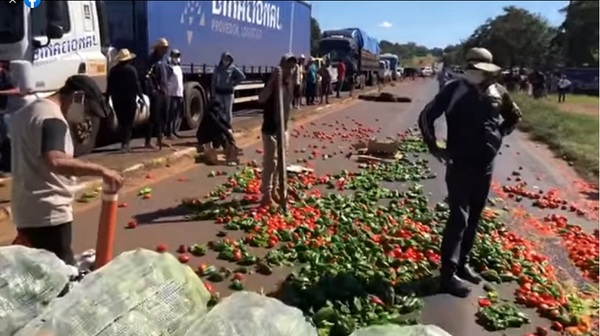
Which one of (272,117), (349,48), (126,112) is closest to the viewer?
(272,117)

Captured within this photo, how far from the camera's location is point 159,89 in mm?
13758

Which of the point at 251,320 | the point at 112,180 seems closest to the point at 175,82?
the point at 112,180

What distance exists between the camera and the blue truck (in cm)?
1590

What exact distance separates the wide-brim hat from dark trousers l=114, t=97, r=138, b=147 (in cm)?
764

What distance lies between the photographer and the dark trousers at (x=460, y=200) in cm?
613

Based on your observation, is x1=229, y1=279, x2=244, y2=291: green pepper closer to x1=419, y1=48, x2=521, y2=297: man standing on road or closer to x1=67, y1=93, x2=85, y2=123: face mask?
x1=419, y1=48, x2=521, y2=297: man standing on road

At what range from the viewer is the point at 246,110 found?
2681cm

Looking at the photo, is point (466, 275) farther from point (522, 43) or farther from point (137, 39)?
point (522, 43)

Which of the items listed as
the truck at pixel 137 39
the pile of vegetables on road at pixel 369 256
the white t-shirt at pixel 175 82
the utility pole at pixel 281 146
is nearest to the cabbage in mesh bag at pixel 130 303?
the truck at pixel 137 39

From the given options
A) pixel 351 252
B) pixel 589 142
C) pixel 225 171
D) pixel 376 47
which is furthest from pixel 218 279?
pixel 376 47

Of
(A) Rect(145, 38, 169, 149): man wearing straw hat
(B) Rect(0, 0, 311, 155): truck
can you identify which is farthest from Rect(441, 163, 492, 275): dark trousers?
(A) Rect(145, 38, 169, 149): man wearing straw hat

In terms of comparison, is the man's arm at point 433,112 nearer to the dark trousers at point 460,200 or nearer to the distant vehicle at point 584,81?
the dark trousers at point 460,200

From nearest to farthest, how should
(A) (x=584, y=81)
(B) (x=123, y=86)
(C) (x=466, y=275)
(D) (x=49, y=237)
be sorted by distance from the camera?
(D) (x=49, y=237)
(C) (x=466, y=275)
(B) (x=123, y=86)
(A) (x=584, y=81)

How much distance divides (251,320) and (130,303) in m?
0.58
